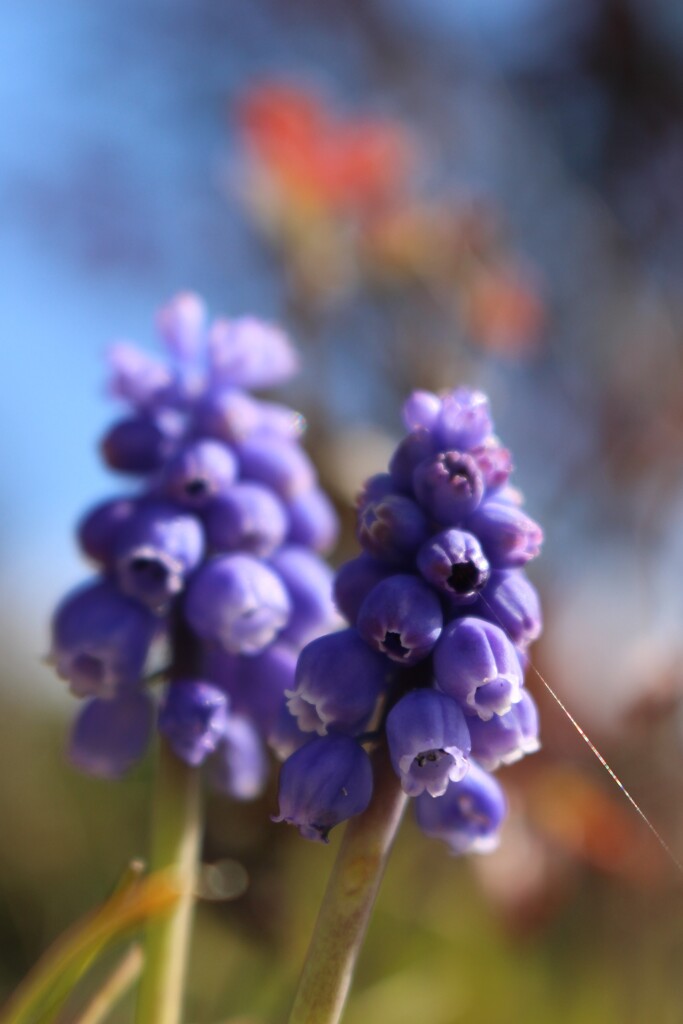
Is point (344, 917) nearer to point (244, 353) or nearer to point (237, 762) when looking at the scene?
point (237, 762)

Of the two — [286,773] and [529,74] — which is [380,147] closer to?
[529,74]

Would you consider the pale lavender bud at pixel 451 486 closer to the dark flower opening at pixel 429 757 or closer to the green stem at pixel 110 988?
the dark flower opening at pixel 429 757

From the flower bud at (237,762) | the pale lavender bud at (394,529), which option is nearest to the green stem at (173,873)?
the flower bud at (237,762)

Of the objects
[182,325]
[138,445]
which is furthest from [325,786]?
[182,325]

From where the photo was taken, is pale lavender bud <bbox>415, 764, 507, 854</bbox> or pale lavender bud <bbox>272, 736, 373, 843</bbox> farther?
pale lavender bud <bbox>415, 764, 507, 854</bbox>

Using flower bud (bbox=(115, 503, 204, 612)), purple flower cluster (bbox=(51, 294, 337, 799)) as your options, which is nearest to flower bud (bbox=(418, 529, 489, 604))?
Result: purple flower cluster (bbox=(51, 294, 337, 799))

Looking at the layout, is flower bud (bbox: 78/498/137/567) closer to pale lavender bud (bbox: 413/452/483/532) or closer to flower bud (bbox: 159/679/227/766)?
flower bud (bbox: 159/679/227/766)

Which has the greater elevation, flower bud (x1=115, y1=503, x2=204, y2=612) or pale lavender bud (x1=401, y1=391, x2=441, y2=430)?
pale lavender bud (x1=401, y1=391, x2=441, y2=430)

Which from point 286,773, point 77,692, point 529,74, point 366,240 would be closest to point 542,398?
point 366,240

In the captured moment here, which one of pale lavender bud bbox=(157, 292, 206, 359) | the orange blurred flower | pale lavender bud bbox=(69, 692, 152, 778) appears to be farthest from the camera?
the orange blurred flower
